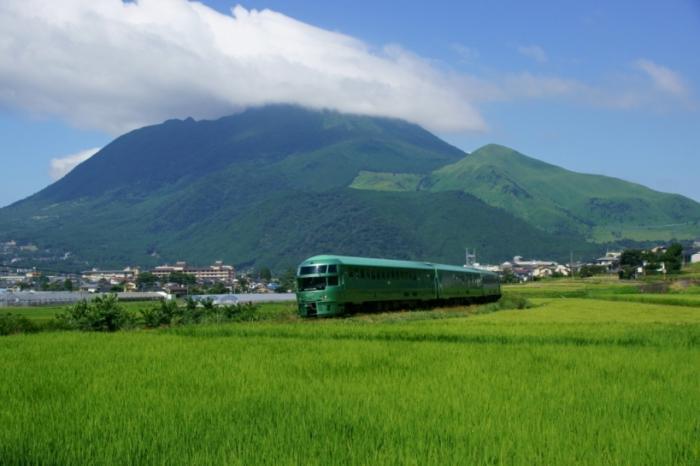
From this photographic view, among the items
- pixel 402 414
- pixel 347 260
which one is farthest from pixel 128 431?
pixel 347 260

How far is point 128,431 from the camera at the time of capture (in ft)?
28.3

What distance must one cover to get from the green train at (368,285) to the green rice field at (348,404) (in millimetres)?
15493

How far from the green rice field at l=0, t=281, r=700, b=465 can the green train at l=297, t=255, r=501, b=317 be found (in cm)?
1549

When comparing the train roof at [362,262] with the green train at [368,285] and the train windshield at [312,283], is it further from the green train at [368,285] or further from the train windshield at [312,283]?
the train windshield at [312,283]

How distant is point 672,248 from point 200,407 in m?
133

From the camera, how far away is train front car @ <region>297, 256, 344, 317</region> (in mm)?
34344

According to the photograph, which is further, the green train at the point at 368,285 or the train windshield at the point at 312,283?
the train windshield at the point at 312,283

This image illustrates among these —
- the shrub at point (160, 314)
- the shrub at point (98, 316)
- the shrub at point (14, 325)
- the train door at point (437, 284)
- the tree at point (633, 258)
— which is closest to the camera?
the shrub at point (14, 325)

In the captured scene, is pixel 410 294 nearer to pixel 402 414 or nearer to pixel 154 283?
pixel 402 414

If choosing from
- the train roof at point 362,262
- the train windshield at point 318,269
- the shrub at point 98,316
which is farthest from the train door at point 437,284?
the shrub at point 98,316

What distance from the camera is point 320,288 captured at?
114 feet

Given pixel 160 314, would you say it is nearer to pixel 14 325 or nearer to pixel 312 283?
pixel 14 325

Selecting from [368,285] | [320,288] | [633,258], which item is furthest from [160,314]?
[633,258]

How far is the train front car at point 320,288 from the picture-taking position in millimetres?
34344
